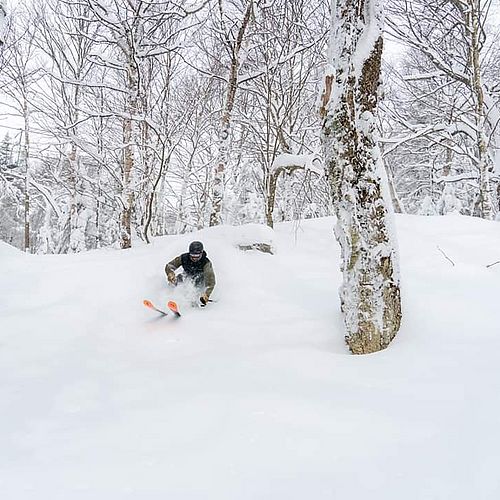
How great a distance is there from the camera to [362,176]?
10.3ft

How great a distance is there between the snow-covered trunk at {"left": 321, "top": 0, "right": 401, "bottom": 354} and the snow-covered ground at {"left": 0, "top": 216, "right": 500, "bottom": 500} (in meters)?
0.26

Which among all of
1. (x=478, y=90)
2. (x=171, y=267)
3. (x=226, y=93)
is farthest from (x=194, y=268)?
(x=478, y=90)

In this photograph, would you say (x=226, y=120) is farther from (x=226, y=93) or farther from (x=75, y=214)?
(x=75, y=214)

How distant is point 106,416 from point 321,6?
8713 mm

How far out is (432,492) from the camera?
1.54 m

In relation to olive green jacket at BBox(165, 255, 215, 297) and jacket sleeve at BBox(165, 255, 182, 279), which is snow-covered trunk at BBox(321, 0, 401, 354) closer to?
olive green jacket at BBox(165, 255, 215, 297)

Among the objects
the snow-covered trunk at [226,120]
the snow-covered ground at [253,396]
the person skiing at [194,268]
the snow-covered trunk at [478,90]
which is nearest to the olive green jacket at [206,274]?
the person skiing at [194,268]

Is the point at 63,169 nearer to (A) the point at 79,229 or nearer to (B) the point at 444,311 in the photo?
(A) the point at 79,229

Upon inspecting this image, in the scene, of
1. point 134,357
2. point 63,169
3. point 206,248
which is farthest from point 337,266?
point 63,169

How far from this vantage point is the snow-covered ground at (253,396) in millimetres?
1687

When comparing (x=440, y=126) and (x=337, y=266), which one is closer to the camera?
(x=337, y=266)

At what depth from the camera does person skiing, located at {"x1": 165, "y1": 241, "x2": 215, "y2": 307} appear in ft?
16.7

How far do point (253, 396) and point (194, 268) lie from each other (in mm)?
3041

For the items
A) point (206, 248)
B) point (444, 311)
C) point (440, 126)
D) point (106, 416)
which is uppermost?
point (440, 126)
